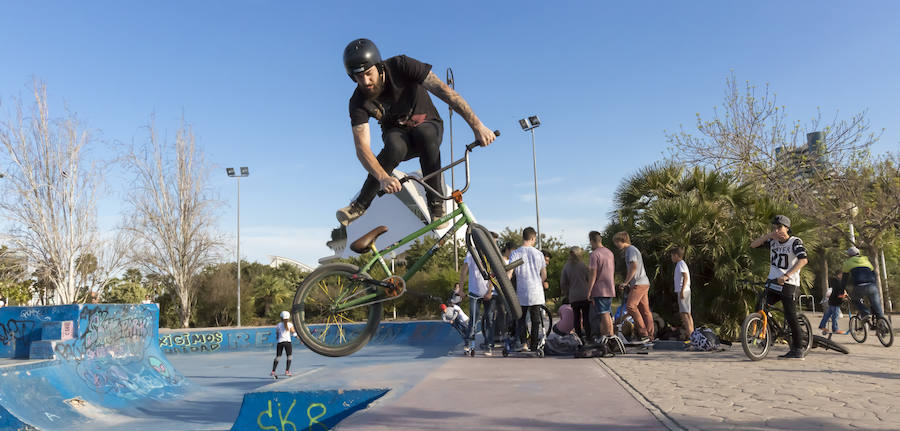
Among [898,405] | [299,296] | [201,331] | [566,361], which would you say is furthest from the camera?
[201,331]

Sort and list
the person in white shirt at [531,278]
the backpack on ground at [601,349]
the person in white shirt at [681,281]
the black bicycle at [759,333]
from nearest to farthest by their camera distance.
Answer: the person in white shirt at [531,278], the black bicycle at [759,333], the backpack on ground at [601,349], the person in white shirt at [681,281]

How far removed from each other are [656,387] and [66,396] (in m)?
11.6

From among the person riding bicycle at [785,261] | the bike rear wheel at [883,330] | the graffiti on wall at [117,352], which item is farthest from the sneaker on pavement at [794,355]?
the graffiti on wall at [117,352]

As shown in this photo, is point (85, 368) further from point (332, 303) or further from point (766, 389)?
point (766, 389)

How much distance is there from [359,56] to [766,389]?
564 cm

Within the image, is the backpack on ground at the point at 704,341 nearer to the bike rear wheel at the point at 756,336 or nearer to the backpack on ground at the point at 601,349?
the bike rear wheel at the point at 756,336

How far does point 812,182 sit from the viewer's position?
65.3 feet

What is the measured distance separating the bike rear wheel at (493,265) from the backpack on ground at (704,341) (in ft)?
27.9

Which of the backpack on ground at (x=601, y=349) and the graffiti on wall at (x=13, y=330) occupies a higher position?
the graffiti on wall at (x=13, y=330)

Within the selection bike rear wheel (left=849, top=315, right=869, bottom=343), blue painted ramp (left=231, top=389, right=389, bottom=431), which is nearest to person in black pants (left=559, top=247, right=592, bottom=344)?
blue painted ramp (left=231, top=389, right=389, bottom=431)

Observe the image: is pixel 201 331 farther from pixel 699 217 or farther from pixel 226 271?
pixel 699 217

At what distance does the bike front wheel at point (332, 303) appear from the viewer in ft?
9.93

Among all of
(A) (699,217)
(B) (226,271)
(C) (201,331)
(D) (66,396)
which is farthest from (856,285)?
(B) (226,271)

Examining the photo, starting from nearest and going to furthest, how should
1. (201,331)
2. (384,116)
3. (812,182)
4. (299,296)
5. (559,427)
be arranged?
(384,116) → (299,296) → (559,427) → (812,182) → (201,331)
